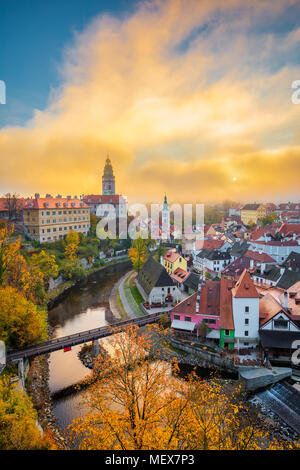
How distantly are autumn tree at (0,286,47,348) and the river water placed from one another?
10.4 ft

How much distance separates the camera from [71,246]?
155 feet

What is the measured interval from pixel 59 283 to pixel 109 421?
32171 millimetres

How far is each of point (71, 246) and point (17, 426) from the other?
38.5 meters

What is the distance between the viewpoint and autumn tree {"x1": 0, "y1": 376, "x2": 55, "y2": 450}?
385 inches

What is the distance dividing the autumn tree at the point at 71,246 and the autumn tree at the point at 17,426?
34194mm

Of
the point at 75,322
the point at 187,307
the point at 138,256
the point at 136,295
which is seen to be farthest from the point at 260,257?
the point at 75,322

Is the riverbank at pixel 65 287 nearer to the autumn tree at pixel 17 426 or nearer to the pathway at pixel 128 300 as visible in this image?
the pathway at pixel 128 300

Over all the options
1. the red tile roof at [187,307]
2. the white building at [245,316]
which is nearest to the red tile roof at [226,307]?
the white building at [245,316]

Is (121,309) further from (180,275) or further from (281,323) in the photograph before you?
(281,323)

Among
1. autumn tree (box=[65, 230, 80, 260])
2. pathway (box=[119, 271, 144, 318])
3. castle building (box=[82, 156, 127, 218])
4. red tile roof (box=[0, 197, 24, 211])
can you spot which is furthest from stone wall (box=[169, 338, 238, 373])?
castle building (box=[82, 156, 127, 218])

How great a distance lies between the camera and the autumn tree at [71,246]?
46812 millimetres
